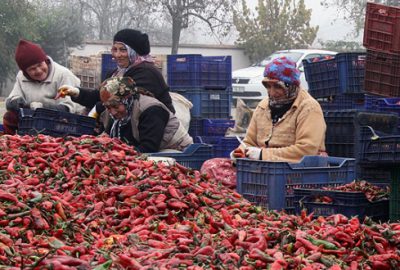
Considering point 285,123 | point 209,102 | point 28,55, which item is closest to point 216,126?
point 209,102

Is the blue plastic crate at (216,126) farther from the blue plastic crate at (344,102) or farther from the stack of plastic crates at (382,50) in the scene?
the stack of plastic crates at (382,50)

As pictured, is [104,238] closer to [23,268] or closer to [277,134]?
[23,268]

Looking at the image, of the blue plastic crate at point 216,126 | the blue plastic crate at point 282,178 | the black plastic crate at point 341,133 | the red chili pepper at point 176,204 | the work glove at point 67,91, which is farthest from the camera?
the blue plastic crate at point 216,126

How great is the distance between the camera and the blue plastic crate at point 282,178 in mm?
6828

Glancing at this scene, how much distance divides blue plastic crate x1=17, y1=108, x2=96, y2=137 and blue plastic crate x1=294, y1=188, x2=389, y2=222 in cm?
312

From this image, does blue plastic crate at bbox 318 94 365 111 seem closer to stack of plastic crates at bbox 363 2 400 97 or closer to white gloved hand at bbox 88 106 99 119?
stack of plastic crates at bbox 363 2 400 97

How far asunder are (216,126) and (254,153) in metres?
2.72

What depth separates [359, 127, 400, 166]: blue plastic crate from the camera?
655cm

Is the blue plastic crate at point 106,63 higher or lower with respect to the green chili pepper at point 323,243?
higher

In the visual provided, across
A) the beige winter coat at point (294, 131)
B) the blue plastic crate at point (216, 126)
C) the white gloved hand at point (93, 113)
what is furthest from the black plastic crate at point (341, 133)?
the white gloved hand at point (93, 113)

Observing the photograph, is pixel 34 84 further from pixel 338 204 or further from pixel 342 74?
pixel 338 204

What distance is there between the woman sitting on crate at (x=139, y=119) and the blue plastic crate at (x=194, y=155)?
0.79ft

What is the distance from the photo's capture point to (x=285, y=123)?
25.8ft

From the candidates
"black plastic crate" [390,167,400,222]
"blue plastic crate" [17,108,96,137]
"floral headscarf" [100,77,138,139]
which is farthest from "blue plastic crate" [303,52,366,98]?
"black plastic crate" [390,167,400,222]
